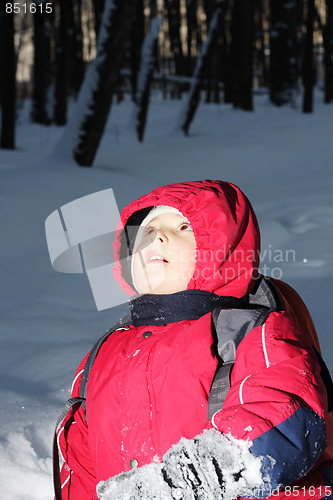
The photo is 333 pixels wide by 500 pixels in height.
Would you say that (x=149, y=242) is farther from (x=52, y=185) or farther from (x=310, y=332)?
(x=52, y=185)

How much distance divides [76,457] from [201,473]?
549 mm

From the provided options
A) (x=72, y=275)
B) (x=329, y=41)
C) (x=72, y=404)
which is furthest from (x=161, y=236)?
(x=329, y=41)

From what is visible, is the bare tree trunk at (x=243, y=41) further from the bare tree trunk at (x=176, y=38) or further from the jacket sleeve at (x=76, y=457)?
the bare tree trunk at (x=176, y=38)

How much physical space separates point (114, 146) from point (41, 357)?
759cm

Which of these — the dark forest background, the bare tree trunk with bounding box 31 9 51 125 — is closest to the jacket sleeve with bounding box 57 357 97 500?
the dark forest background

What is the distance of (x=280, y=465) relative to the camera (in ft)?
3.22

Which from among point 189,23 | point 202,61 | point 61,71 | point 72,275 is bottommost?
point 72,275

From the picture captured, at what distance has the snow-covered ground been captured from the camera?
1.85 metres

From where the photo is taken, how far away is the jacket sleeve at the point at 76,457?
142 cm

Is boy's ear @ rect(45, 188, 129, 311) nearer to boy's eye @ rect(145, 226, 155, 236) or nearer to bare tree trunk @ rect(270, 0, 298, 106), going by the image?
boy's eye @ rect(145, 226, 155, 236)

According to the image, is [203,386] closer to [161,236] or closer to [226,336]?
[226,336]

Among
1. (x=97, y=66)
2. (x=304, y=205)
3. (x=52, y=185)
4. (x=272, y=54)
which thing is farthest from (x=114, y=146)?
(x=272, y=54)

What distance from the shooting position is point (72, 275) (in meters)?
3.42

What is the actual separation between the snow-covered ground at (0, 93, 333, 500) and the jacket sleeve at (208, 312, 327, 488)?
81 centimetres
